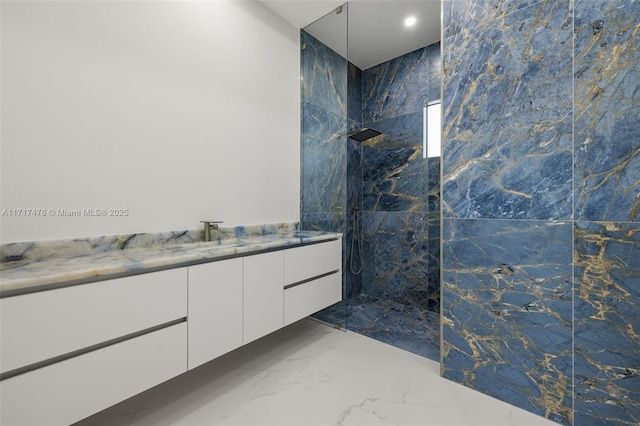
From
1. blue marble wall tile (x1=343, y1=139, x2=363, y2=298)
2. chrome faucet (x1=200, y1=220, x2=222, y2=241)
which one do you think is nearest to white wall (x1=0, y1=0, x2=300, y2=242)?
chrome faucet (x1=200, y1=220, x2=222, y2=241)

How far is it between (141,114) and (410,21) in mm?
2473

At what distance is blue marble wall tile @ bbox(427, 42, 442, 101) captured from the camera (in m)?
2.85

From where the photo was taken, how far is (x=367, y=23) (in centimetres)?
263

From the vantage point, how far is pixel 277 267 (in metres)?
1.88

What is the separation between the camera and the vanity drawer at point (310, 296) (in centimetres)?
198

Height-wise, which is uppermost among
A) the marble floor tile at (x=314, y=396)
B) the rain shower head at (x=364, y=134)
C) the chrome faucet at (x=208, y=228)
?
the rain shower head at (x=364, y=134)

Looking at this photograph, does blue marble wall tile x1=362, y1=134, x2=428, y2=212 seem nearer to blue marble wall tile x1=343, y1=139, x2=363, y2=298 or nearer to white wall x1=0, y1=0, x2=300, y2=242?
blue marble wall tile x1=343, y1=139, x2=363, y2=298

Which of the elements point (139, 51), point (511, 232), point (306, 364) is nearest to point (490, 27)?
point (511, 232)

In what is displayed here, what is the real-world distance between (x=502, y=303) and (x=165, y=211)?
212cm

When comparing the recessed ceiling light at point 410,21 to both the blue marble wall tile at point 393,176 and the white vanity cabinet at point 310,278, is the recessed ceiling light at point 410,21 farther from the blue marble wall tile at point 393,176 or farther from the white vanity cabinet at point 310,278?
the white vanity cabinet at point 310,278

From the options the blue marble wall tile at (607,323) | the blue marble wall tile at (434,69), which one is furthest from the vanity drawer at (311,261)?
the blue marble wall tile at (434,69)

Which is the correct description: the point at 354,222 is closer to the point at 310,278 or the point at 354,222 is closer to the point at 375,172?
→ the point at 375,172

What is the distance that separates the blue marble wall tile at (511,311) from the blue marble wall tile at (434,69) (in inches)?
69.1

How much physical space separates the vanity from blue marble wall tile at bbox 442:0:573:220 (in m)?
1.36
